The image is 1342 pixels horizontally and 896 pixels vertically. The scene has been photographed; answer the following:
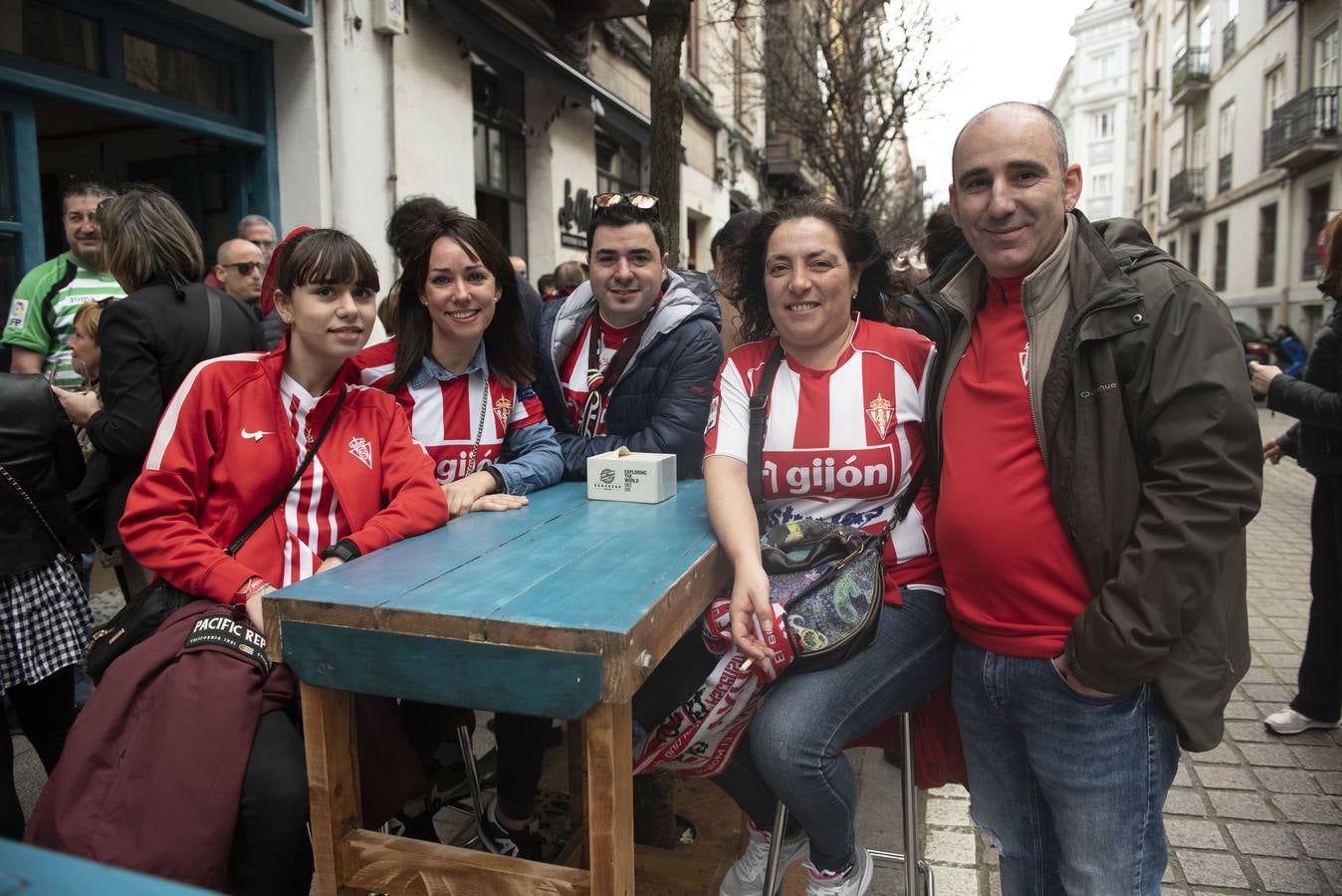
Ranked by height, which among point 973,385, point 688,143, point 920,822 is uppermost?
point 688,143

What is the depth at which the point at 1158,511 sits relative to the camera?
1569 millimetres

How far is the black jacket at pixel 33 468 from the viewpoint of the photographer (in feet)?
8.09

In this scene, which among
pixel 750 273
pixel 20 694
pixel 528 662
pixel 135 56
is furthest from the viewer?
pixel 135 56

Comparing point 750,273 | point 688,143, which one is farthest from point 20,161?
point 688,143

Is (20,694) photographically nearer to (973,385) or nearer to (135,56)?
(973,385)

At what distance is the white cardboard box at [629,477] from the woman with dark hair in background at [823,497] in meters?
0.30

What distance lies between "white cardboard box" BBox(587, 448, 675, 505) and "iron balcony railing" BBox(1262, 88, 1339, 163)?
2048 centimetres

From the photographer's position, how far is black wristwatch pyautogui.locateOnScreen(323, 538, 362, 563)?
202cm

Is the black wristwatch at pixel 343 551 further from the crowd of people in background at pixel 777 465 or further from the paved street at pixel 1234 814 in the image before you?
the paved street at pixel 1234 814

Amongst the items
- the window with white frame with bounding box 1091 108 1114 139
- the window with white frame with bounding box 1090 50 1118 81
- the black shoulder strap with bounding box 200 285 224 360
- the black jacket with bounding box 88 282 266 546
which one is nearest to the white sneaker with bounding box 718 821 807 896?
the black jacket with bounding box 88 282 266 546

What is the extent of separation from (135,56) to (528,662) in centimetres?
505

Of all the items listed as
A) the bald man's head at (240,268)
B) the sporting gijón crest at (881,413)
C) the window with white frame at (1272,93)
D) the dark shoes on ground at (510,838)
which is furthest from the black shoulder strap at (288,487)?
the window with white frame at (1272,93)

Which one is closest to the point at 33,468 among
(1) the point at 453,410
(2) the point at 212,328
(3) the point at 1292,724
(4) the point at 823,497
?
(2) the point at 212,328

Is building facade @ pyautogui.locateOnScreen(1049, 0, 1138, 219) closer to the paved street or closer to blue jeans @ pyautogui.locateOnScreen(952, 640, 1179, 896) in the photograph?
the paved street
